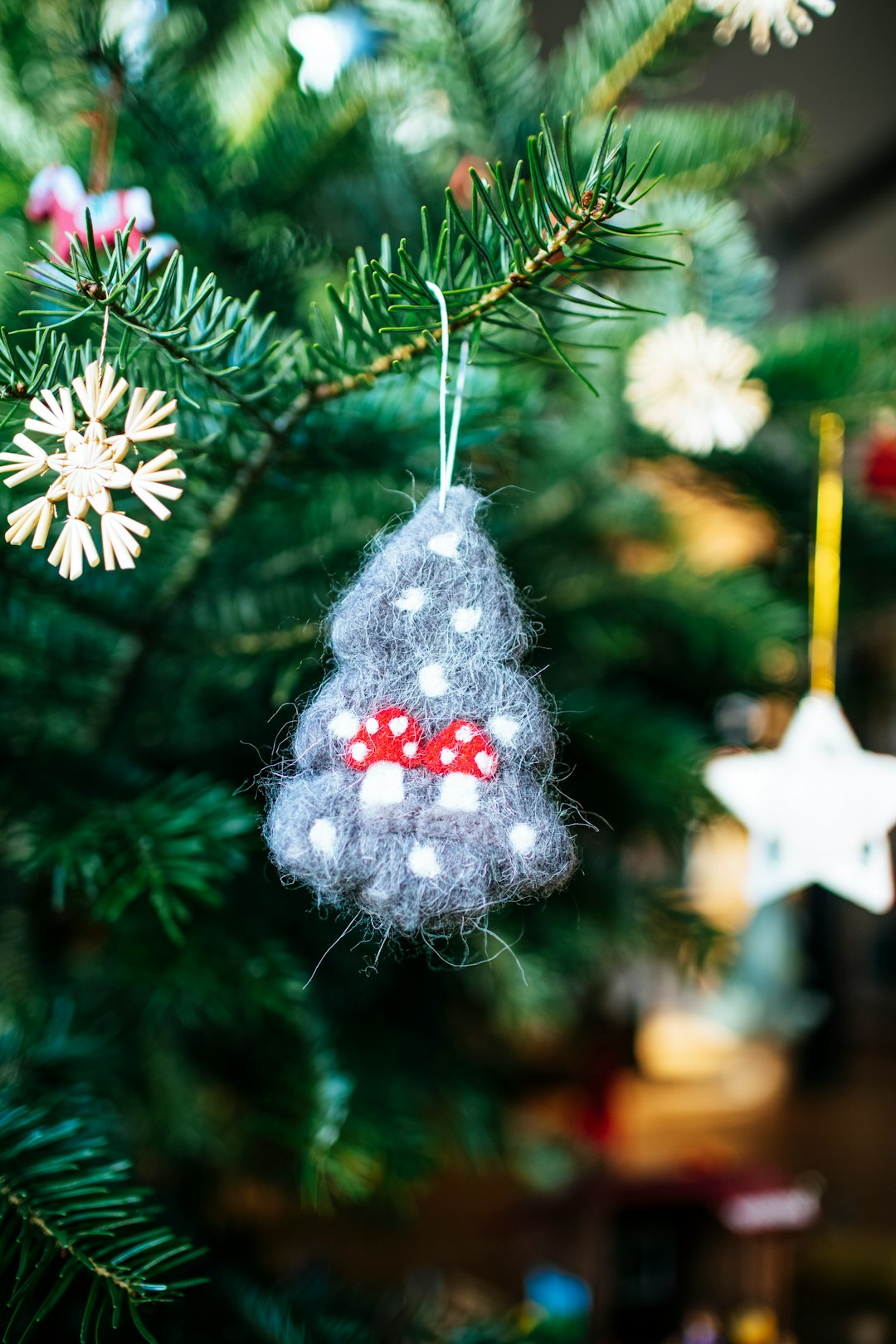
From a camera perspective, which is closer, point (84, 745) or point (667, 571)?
point (84, 745)

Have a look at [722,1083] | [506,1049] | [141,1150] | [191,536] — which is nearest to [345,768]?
[191,536]

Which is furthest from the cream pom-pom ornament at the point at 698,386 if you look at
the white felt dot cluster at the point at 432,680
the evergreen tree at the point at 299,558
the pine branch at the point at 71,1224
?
the pine branch at the point at 71,1224

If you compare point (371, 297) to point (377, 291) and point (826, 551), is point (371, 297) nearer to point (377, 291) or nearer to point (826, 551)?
point (377, 291)

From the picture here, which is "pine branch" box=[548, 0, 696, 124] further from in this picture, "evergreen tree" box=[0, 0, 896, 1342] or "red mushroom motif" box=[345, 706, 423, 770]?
"red mushroom motif" box=[345, 706, 423, 770]

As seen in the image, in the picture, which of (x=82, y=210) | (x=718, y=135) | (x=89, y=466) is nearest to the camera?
(x=89, y=466)

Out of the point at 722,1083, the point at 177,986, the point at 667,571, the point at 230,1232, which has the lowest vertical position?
the point at 722,1083

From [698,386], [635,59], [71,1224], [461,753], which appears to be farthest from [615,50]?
[71,1224]

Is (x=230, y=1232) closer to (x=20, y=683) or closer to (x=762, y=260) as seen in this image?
(x=20, y=683)

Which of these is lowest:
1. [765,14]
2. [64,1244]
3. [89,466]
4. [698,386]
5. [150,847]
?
[64,1244]
